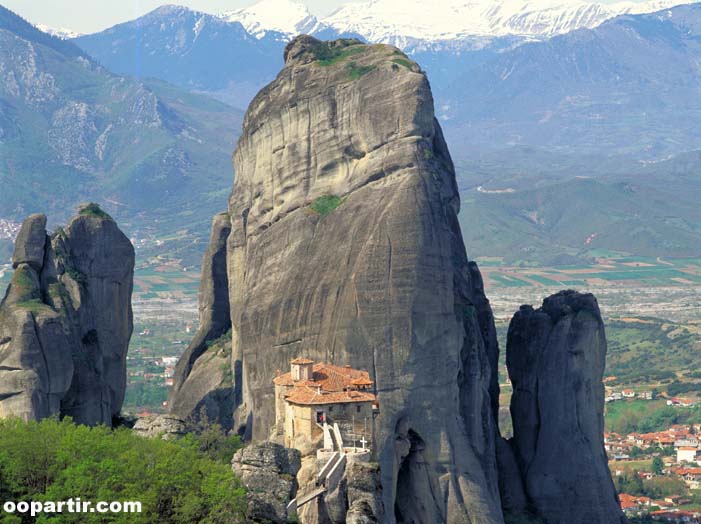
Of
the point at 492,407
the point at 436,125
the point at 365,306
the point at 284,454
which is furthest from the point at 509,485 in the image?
the point at 284,454

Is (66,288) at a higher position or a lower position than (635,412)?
higher

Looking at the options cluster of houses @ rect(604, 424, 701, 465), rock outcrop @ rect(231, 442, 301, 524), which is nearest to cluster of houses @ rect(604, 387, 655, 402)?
cluster of houses @ rect(604, 424, 701, 465)

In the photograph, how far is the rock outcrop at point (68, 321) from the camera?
80.2m

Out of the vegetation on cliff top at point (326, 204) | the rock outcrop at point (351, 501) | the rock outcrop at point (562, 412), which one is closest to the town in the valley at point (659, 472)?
the rock outcrop at point (562, 412)

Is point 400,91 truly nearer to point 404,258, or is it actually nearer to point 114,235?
point 404,258

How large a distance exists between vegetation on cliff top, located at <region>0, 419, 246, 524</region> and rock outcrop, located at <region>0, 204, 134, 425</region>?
18.2 meters

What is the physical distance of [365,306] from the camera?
3403 inches

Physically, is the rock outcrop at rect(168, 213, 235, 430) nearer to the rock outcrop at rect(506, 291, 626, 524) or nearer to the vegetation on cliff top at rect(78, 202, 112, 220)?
the vegetation on cliff top at rect(78, 202, 112, 220)

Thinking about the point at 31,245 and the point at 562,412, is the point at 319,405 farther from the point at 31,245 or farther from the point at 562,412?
the point at 562,412

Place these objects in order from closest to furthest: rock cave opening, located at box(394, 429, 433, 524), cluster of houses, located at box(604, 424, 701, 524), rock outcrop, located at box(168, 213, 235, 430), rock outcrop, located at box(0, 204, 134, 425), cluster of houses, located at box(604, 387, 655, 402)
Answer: rock outcrop, located at box(0, 204, 134, 425), rock cave opening, located at box(394, 429, 433, 524), rock outcrop, located at box(168, 213, 235, 430), cluster of houses, located at box(604, 424, 701, 524), cluster of houses, located at box(604, 387, 655, 402)

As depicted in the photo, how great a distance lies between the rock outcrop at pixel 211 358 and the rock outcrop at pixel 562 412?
17853mm

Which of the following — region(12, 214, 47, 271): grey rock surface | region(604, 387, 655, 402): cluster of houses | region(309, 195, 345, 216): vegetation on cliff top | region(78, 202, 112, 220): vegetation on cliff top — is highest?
region(309, 195, 345, 216): vegetation on cliff top

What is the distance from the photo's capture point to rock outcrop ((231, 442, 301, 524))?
49969 mm

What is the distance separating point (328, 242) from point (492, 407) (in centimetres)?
1340
